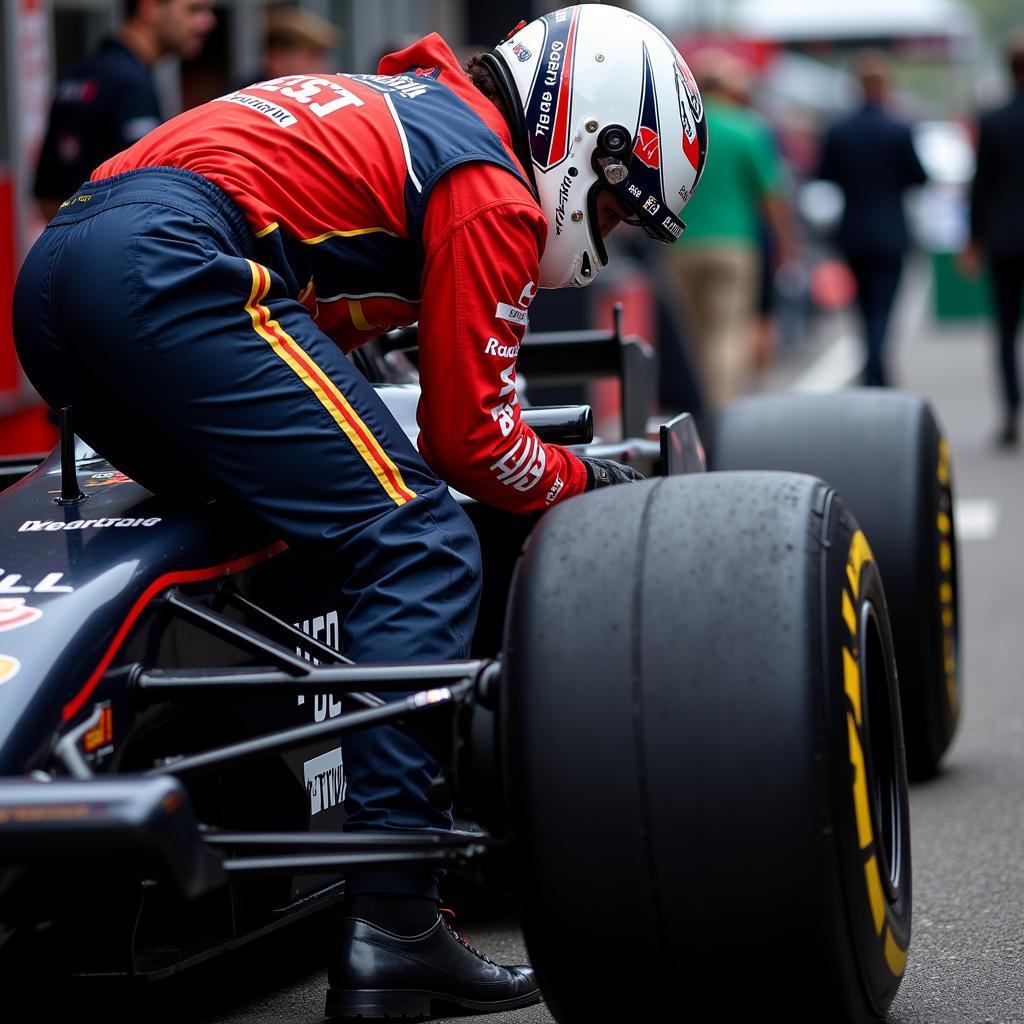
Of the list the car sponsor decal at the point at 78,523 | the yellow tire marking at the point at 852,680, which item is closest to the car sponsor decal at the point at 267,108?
the car sponsor decal at the point at 78,523

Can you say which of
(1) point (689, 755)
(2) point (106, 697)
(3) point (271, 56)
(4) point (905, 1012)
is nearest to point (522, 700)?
(1) point (689, 755)

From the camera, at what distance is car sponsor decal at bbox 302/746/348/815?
312cm

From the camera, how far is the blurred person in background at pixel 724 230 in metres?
11.5

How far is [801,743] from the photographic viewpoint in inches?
92.4

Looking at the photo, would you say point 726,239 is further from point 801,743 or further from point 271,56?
point 801,743

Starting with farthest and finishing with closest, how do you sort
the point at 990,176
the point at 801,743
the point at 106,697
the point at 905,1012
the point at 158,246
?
the point at 990,176
the point at 905,1012
the point at 158,246
the point at 106,697
the point at 801,743

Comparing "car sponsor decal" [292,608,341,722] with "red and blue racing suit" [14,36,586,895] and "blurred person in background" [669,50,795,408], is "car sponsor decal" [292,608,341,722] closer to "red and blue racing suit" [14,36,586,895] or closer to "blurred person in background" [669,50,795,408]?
"red and blue racing suit" [14,36,586,895]

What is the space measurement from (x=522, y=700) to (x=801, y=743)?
34 centimetres

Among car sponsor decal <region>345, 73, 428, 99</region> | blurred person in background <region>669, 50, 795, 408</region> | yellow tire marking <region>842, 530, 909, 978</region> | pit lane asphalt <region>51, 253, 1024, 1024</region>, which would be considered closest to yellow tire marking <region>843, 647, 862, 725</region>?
yellow tire marking <region>842, 530, 909, 978</region>

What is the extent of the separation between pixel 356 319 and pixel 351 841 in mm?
1000

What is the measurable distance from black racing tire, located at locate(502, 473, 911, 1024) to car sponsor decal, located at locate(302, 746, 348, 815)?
73 centimetres

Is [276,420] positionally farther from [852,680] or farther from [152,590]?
[852,680]

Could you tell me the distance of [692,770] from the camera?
235cm

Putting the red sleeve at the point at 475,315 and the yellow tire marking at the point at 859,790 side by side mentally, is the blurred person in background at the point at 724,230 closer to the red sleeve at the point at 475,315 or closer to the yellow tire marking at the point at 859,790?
the red sleeve at the point at 475,315
